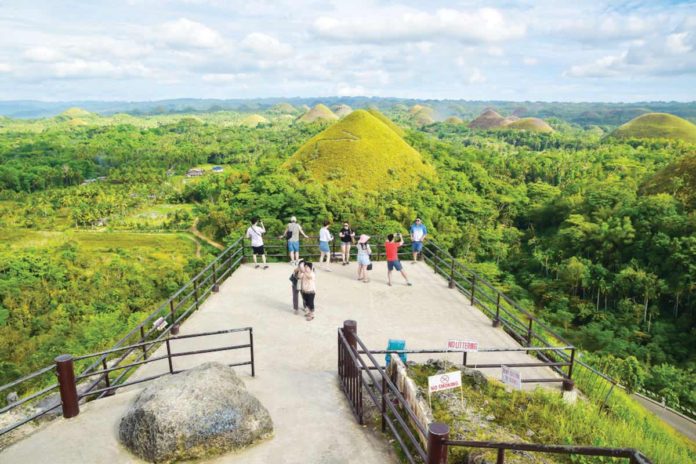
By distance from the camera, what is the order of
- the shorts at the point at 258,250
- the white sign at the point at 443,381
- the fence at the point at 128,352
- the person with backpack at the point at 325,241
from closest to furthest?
the white sign at the point at 443,381 → the fence at the point at 128,352 → the person with backpack at the point at 325,241 → the shorts at the point at 258,250

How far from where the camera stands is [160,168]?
9525 centimetres

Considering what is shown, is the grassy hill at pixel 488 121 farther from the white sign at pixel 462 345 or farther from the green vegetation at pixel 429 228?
the white sign at pixel 462 345

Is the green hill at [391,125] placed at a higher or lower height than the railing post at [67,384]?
higher

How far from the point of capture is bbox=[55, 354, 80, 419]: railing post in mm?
5230

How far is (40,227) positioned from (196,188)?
72.8 ft

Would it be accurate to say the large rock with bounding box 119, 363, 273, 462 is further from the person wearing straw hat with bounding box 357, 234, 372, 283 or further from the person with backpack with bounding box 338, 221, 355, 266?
the person with backpack with bounding box 338, 221, 355, 266

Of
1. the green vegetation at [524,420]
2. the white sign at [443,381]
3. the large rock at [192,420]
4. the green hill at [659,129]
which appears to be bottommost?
the green vegetation at [524,420]

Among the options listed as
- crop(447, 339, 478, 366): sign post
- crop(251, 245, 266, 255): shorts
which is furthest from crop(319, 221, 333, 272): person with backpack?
crop(447, 339, 478, 366): sign post

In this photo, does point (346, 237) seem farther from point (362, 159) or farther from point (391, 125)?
point (391, 125)

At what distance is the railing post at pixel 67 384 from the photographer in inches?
206

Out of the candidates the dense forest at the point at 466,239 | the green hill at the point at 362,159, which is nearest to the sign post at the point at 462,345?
the dense forest at the point at 466,239

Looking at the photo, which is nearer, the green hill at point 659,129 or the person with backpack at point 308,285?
the person with backpack at point 308,285

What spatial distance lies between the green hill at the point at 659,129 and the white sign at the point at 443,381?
11402cm

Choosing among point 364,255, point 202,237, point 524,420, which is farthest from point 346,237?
point 202,237
